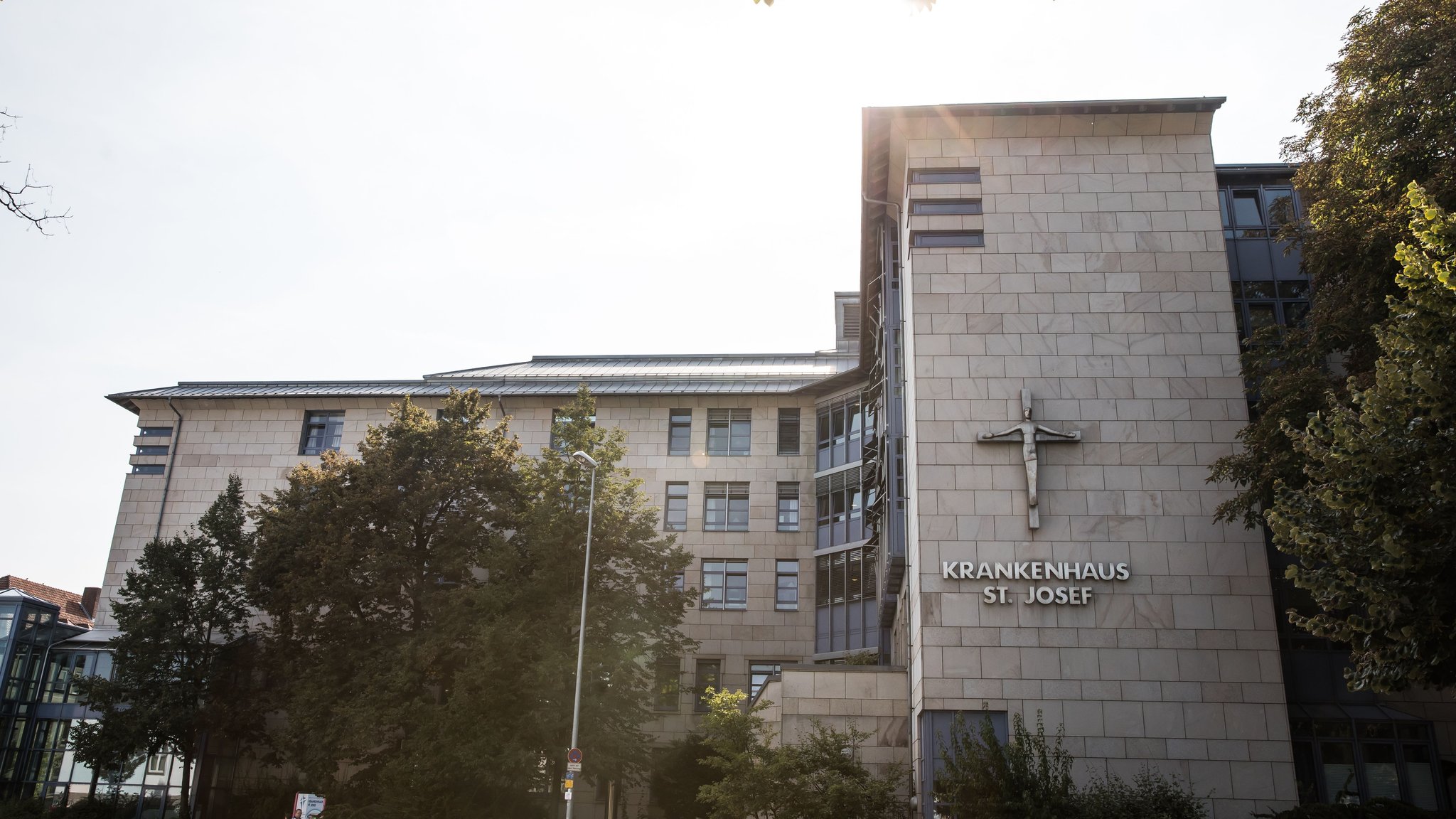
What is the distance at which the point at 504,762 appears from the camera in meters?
31.6

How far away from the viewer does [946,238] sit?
2914cm

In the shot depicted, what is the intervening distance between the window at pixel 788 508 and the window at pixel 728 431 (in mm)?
2777

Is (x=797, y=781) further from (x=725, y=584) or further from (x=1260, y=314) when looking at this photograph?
(x=725, y=584)

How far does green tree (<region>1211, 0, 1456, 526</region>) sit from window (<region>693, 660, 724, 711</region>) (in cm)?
2632

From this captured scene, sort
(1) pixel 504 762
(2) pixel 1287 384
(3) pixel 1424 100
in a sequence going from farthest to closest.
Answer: (1) pixel 504 762
(2) pixel 1287 384
(3) pixel 1424 100

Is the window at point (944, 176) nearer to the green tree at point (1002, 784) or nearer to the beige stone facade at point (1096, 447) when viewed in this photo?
the beige stone facade at point (1096, 447)

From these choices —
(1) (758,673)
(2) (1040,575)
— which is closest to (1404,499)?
(2) (1040,575)

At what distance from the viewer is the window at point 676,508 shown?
50000mm

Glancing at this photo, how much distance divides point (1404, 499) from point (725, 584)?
1379 inches

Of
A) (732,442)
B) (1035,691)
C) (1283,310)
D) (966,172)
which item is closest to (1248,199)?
(1283,310)

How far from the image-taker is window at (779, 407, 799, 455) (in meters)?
50.7

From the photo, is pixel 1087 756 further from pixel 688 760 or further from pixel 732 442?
pixel 732 442

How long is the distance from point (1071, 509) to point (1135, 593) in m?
2.41

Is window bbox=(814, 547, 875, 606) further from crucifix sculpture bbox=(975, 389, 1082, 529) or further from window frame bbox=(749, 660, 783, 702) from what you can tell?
crucifix sculpture bbox=(975, 389, 1082, 529)
